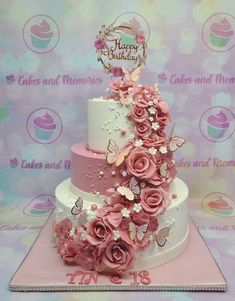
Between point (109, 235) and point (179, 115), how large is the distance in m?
1.16

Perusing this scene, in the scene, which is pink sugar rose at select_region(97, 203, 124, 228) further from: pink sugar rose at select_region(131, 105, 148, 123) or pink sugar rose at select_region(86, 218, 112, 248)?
pink sugar rose at select_region(131, 105, 148, 123)

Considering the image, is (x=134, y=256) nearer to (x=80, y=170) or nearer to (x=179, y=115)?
(x=80, y=170)

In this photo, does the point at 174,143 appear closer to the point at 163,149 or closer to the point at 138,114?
the point at 163,149

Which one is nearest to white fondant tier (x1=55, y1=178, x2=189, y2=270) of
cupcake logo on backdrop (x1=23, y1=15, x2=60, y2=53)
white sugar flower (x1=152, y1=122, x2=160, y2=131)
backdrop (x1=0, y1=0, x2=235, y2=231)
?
white sugar flower (x1=152, y1=122, x2=160, y2=131)

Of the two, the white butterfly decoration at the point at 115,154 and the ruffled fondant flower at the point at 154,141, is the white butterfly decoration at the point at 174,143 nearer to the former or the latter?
the ruffled fondant flower at the point at 154,141

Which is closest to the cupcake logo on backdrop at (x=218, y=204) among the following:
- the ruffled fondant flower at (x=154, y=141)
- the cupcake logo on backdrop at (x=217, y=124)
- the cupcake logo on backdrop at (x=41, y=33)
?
the cupcake logo on backdrop at (x=217, y=124)

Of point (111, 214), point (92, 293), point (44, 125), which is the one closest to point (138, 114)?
point (111, 214)

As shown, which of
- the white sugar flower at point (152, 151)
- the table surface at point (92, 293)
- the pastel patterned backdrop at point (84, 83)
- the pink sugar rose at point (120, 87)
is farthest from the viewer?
the pastel patterned backdrop at point (84, 83)

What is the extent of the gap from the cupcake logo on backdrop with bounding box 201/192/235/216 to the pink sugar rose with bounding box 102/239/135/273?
99 cm

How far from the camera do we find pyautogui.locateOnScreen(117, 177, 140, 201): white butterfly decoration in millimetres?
1446

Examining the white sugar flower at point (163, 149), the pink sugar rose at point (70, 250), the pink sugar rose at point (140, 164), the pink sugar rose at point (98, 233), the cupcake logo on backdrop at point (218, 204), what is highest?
the white sugar flower at point (163, 149)

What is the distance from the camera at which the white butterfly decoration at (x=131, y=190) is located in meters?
1.45

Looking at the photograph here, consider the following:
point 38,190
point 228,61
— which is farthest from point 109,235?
point 228,61

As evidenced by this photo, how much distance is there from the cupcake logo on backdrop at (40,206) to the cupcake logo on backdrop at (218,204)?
3.24 ft
